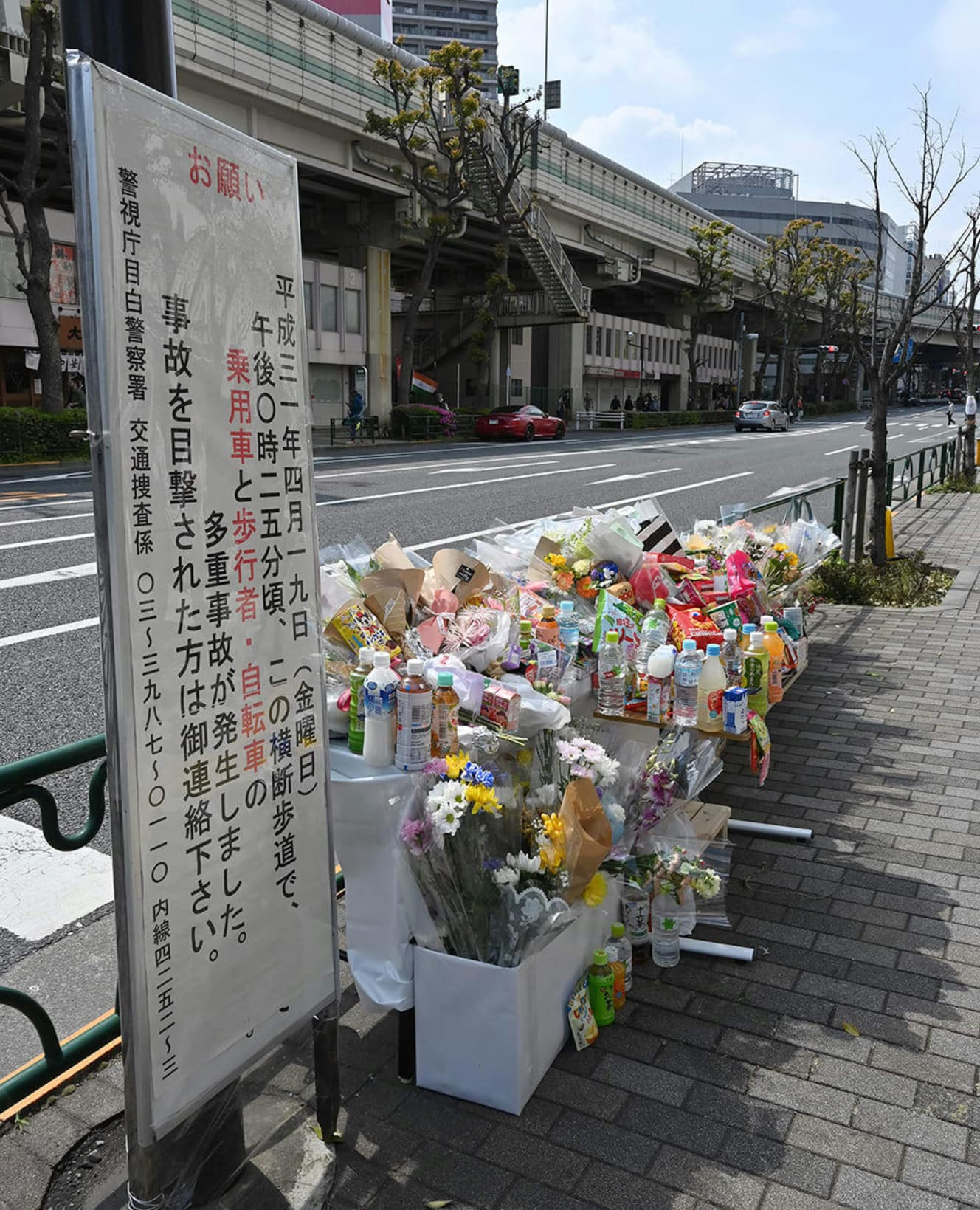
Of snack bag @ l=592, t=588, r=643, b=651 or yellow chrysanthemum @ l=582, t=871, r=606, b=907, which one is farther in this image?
snack bag @ l=592, t=588, r=643, b=651

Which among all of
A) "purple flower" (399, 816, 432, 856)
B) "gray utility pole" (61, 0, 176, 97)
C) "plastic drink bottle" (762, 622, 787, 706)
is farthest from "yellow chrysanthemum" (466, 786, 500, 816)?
"plastic drink bottle" (762, 622, 787, 706)

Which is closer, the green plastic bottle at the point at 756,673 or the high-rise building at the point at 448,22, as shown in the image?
the green plastic bottle at the point at 756,673

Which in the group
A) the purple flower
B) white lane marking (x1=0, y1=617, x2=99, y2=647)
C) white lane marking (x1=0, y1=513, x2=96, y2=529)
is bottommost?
white lane marking (x1=0, y1=617, x2=99, y2=647)

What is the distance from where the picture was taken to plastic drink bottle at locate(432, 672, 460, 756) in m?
2.88

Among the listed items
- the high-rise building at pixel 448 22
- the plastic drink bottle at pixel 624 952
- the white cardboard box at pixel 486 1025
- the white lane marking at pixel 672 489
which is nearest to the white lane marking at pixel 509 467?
the white lane marking at pixel 672 489

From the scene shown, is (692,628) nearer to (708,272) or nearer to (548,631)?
(548,631)

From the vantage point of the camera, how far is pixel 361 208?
1287 inches

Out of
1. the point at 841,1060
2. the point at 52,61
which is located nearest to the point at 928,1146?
the point at 841,1060

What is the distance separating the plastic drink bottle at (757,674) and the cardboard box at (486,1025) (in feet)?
5.66

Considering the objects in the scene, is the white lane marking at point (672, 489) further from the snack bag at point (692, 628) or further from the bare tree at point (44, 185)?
the bare tree at point (44, 185)

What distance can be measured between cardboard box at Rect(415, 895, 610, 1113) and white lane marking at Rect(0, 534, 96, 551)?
26.8 feet

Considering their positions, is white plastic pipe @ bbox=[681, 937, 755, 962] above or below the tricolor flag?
below

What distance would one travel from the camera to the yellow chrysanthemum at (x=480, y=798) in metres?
2.59

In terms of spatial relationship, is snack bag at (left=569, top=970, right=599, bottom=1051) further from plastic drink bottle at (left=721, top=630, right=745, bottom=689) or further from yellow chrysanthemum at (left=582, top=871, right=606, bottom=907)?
plastic drink bottle at (left=721, top=630, right=745, bottom=689)
